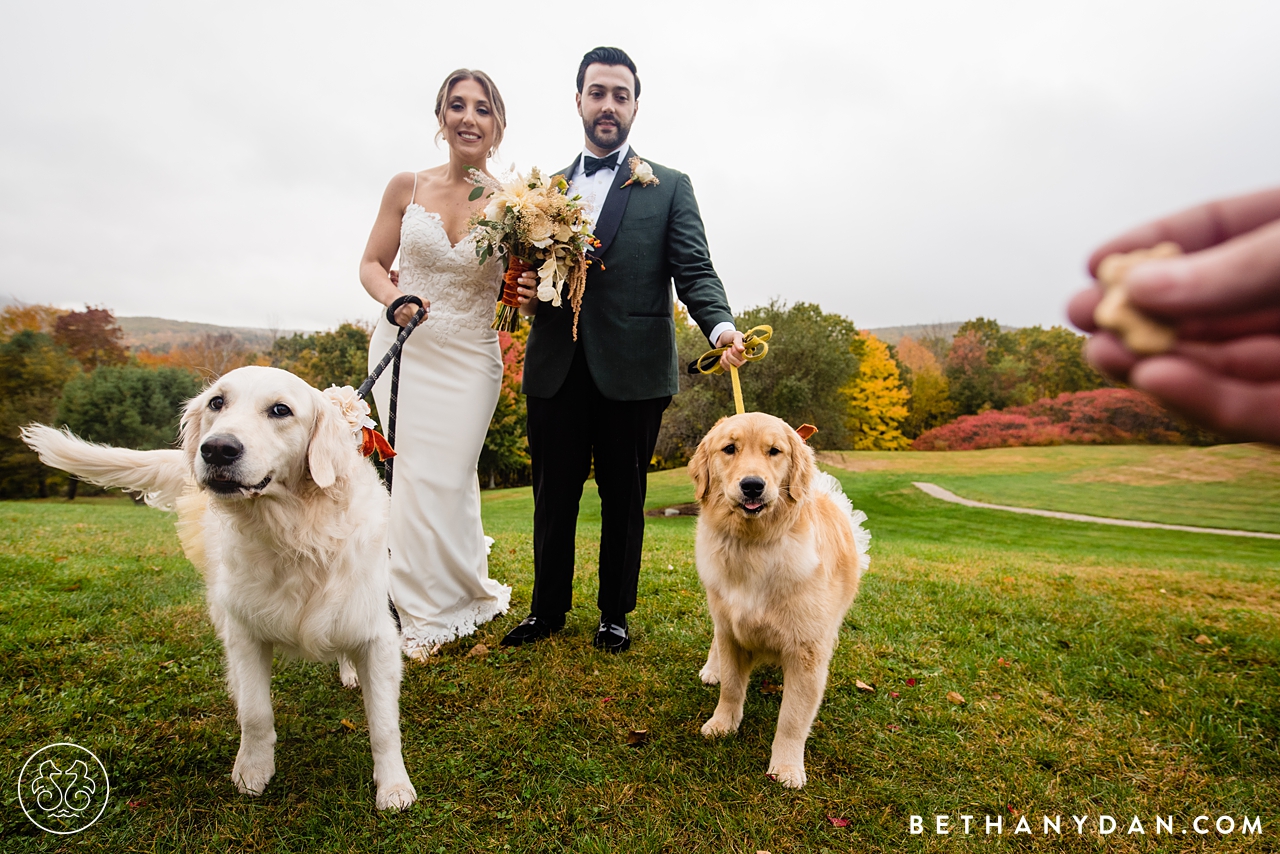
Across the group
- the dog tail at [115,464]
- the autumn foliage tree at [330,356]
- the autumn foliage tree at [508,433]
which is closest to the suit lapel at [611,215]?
the dog tail at [115,464]

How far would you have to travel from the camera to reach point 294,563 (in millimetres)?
2557

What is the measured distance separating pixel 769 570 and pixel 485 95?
3.77m

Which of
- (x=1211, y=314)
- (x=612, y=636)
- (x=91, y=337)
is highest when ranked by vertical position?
(x=91, y=337)

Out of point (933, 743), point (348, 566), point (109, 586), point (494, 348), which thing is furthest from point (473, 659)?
point (109, 586)

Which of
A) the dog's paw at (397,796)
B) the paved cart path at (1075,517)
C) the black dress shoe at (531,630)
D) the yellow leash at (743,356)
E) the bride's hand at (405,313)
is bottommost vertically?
the paved cart path at (1075,517)

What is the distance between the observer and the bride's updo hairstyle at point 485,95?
13.9 ft

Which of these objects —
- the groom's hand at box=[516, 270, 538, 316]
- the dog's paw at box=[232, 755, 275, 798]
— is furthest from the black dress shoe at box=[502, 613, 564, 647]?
the groom's hand at box=[516, 270, 538, 316]

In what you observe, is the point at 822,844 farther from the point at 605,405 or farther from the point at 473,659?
the point at 605,405

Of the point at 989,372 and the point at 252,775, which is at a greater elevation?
the point at 989,372

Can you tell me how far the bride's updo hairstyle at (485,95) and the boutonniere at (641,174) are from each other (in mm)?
1086

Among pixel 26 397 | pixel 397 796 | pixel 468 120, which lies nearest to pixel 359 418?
pixel 397 796

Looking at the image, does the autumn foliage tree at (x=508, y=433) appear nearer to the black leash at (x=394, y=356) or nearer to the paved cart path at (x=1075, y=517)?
the paved cart path at (x=1075, y=517)

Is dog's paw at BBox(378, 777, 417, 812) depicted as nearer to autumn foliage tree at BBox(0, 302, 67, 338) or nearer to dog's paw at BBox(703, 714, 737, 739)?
dog's paw at BBox(703, 714, 737, 739)

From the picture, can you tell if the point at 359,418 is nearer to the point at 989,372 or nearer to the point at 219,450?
the point at 219,450
